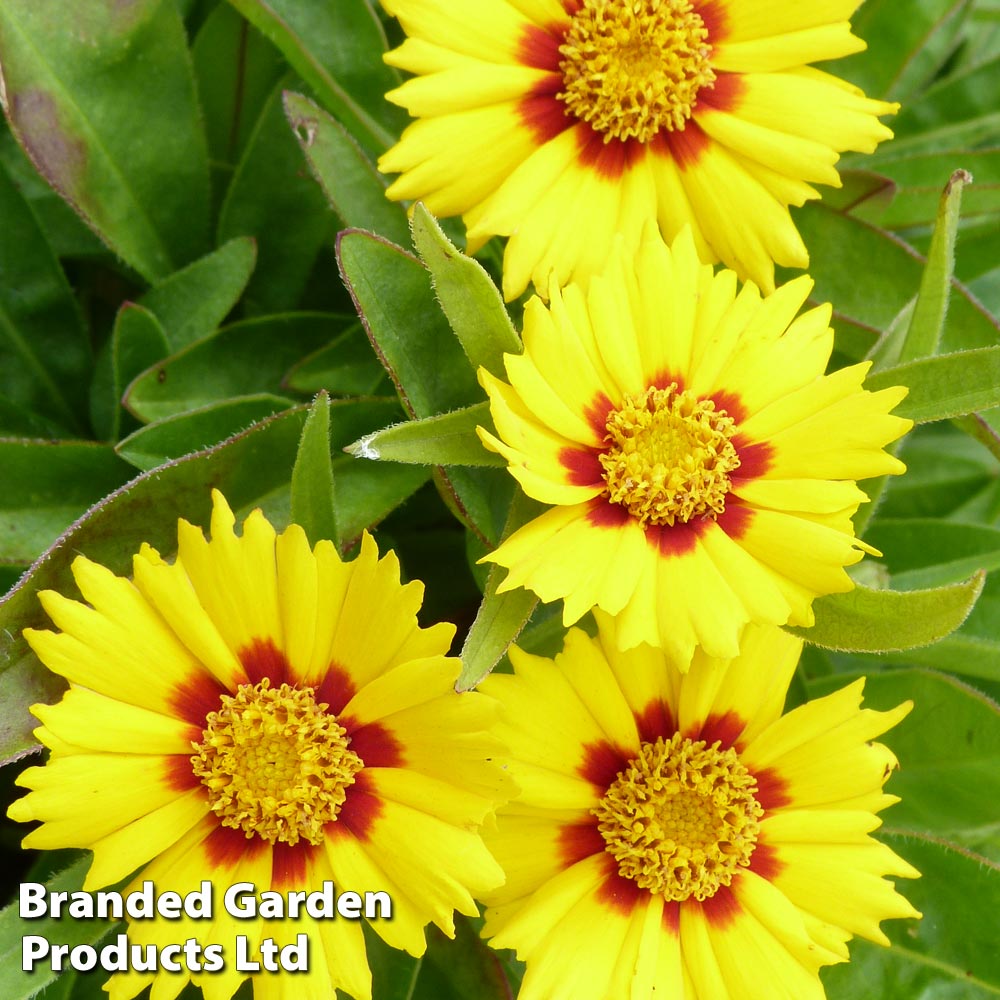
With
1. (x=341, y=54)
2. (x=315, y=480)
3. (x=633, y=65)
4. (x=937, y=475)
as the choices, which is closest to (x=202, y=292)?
(x=341, y=54)

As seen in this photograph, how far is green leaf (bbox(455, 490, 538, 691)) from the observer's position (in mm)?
985

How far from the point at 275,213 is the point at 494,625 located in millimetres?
712

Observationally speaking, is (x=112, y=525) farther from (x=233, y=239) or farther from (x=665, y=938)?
(x=665, y=938)

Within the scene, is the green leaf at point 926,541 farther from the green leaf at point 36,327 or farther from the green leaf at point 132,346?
the green leaf at point 36,327

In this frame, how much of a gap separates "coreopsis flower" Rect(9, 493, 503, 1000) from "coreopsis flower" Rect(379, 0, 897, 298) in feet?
1.18

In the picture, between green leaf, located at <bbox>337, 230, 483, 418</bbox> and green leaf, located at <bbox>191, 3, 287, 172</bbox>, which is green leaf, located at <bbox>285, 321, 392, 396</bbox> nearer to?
green leaf, located at <bbox>337, 230, 483, 418</bbox>

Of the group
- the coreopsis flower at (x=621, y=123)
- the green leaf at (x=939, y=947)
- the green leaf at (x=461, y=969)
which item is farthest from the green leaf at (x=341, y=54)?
the green leaf at (x=939, y=947)

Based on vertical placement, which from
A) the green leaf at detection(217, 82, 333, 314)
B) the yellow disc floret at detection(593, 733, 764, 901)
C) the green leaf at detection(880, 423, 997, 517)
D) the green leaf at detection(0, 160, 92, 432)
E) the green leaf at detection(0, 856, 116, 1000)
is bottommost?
the green leaf at detection(0, 856, 116, 1000)

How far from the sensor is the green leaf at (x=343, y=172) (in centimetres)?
128

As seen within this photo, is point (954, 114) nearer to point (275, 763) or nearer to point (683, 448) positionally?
point (683, 448)

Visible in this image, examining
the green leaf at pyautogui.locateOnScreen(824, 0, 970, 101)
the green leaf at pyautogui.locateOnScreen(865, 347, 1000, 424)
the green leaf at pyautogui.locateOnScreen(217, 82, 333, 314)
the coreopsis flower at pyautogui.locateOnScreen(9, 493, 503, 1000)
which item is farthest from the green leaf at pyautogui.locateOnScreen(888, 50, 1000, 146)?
the coreopsis flower at pyautogui.locateOnScreen(9, 493, 503, 1000)

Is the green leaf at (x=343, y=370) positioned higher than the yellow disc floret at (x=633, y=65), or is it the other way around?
the yellow disc floret at (x=633, y=65)

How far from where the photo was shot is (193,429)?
49.3 inches

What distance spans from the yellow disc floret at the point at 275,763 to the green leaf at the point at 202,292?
491 mm
